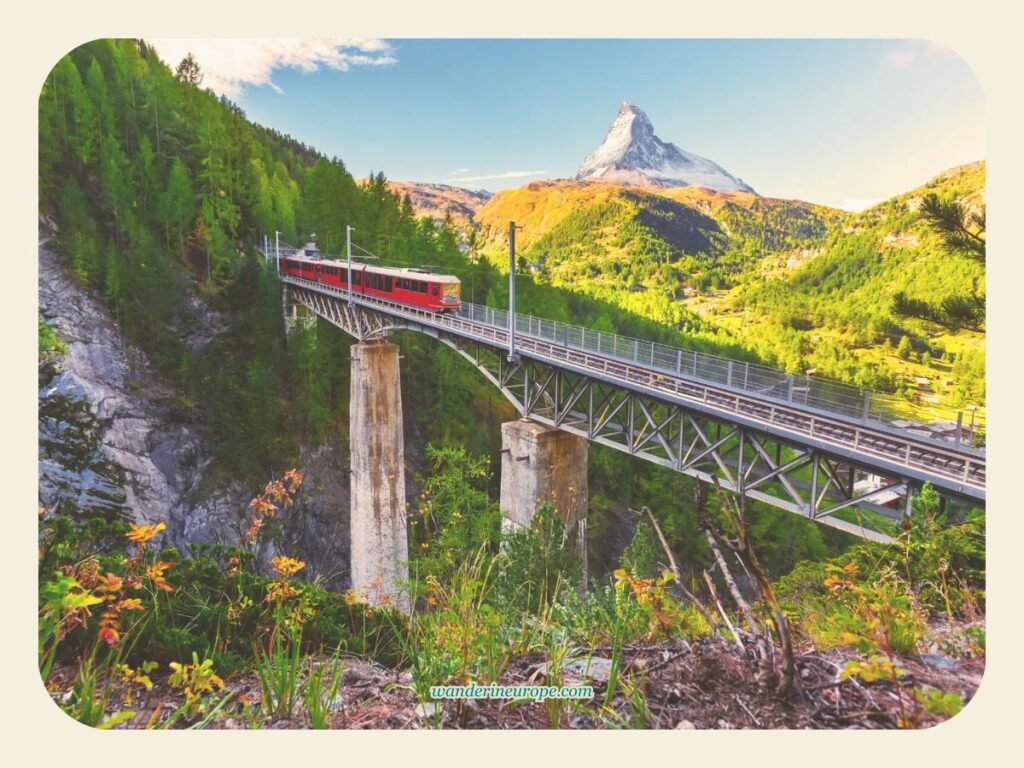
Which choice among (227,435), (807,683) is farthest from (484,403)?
(807,683)

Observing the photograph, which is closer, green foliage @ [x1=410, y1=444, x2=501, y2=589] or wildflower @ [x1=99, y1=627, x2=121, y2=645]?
wildflower @ [x1=99, y1=627, x2=121, y2=645]

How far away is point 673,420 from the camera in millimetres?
9945

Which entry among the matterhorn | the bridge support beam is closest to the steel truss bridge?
the bridge support beam

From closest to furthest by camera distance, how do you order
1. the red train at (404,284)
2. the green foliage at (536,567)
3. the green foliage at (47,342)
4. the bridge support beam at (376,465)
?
1. the green foliage at (536,567)
2. the green foliage at (47,342)
3. the red train at (404,284)
4. the bridge support beam at (376,465)

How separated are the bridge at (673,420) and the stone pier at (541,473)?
2 centimetres

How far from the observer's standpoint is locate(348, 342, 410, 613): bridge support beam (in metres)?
13.3

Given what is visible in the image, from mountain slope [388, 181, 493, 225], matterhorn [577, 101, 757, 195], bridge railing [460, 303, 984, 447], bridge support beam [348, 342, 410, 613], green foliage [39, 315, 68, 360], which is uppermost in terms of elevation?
matterhorn [577, 101, 757, 195]

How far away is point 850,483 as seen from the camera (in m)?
7.25

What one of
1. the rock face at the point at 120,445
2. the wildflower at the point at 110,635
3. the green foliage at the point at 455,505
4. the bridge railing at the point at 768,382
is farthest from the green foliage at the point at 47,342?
the bridge railing at the point at 768,382

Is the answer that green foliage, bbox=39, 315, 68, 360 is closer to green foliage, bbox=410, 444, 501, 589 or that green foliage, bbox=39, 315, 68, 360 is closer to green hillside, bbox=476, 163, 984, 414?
green hillside, bbox=476, 163, 984, 414

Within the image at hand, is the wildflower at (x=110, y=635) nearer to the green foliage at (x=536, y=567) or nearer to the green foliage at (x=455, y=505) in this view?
the green foliage at (x=536, y=567)

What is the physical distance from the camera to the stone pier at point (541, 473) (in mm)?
11367

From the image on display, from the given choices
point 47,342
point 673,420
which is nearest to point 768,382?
point 673,420

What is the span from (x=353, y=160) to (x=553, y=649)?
5488mm
